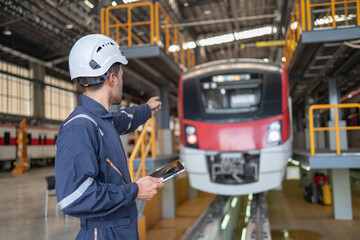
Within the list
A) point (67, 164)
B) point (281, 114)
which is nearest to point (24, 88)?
point (281, 114)

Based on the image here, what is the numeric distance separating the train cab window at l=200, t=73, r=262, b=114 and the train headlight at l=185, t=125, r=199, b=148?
48 cm

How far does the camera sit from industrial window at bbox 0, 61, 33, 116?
19.9 meters

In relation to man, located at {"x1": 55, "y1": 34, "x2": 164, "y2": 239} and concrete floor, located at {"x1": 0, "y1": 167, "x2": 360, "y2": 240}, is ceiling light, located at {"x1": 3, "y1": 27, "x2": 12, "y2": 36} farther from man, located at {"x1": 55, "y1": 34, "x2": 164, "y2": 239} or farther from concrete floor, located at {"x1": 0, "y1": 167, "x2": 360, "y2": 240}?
man, located at {"x1": 55, "y1": 34, "x2": 164, "y2": 239}

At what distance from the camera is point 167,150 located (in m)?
10.9

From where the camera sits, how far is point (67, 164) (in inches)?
61.9

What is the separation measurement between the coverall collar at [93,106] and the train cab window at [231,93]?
16.0 feet

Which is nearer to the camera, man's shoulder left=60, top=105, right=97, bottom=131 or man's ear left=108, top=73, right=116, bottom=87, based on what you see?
man's shoulder left=60, top=105, right=97, bottom=131

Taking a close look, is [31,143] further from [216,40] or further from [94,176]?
[94,176]

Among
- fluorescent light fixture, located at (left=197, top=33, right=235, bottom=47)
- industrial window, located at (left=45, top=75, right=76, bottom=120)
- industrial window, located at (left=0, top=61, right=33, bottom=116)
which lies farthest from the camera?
industrial window, located at (left=45, top=75, right=76, bottom=120)

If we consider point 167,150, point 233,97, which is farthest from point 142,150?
point 167,150

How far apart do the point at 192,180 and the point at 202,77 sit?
79.4 inches

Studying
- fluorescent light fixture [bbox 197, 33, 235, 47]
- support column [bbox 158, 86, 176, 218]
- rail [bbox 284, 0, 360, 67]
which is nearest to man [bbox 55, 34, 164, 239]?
rail [bbox 284, 0, 360, 67]

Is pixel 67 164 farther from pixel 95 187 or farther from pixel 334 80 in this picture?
pixel 334 80

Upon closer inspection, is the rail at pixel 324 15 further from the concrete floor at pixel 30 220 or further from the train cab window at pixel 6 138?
the train cab window at pixel 6 138
